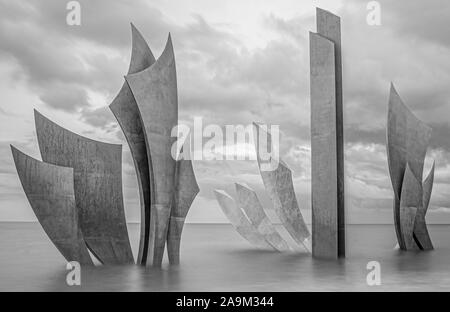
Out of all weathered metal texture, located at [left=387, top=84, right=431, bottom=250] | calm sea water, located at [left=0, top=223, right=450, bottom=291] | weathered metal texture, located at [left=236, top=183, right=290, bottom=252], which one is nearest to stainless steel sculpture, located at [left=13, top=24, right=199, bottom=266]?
calm sea water, located at [left=0, top=223, right=450, bottom=291]

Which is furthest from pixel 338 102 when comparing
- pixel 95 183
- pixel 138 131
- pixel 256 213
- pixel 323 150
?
pixel 95 183

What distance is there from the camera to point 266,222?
14.6 meters

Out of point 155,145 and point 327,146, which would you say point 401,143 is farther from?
point 155,145

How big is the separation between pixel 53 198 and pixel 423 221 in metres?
9.82

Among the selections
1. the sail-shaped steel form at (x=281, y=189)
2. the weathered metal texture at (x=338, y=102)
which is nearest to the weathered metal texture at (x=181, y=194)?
the sail-shaped steel form at (x=281, y=189)

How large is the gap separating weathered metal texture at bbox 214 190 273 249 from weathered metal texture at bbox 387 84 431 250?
3.82 m

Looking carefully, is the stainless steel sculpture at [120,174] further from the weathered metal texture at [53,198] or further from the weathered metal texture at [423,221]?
the weathered metal texture at [423,221]

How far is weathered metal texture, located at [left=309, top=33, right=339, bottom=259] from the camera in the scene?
1266 cm

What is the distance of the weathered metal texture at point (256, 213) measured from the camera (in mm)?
14656

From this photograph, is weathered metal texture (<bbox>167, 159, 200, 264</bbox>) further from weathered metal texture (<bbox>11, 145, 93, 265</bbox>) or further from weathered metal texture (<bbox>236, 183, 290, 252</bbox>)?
weathered metal texture (<bbox>236, 183, 290, 252</bbox>)

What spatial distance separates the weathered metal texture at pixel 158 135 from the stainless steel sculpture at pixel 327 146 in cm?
377

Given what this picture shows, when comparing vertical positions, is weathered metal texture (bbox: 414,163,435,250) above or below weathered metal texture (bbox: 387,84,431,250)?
below

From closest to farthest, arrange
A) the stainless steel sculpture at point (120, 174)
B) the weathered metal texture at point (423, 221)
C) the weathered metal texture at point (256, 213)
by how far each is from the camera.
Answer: the stainless steel sculpture at point (120, 174) → the weathered metal texture at point (256, 213) → the weathered metal texture at point (423, 221)
